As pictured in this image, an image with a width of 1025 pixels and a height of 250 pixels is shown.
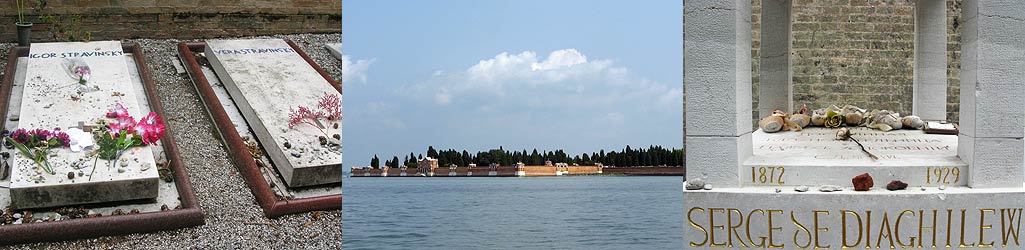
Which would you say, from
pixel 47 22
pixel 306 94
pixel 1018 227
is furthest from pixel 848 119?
pixel 47 22

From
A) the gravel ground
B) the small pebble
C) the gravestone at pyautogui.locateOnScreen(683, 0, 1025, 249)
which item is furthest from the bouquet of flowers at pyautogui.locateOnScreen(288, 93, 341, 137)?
the small pebble

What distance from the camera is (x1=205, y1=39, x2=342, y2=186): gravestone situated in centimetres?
427

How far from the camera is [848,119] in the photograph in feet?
22.7

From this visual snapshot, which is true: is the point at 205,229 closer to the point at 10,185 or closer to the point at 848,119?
the point at 10,185

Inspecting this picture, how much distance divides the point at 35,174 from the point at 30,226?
8.4 inches

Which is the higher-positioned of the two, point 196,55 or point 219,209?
point 196,55

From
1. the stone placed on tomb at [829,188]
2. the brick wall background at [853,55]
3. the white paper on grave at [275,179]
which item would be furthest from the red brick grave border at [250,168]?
the brick wall background at [853,55]

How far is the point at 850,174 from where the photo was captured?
495 centimetres

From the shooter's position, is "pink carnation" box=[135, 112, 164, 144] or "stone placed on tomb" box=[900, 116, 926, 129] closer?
"pink carnation" box=[135, 112, 164, 144]

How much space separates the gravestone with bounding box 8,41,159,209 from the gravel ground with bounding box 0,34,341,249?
18 centimetres

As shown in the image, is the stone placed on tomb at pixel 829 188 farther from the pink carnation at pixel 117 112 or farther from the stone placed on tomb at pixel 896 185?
the pink carnation at pixel 117 112

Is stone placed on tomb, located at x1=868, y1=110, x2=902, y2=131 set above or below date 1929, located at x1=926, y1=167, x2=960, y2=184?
above

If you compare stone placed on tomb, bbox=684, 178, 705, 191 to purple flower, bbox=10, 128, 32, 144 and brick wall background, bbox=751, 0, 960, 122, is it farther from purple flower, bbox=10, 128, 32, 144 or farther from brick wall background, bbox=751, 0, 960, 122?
brick wall background, bbox=751, 0, 960, 122

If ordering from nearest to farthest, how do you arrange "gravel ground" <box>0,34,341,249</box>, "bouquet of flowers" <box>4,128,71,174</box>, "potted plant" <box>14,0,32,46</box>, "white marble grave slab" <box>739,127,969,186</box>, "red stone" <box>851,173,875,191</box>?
"bouquet of flowers" <box>4,128,71,174</box> < "gravel ground" <box>0,34,341,249</box> < "potted plant" <box>14,0,32,46</box> < "red stone" <box>851,173,875,191</box> < "white marble grave slab" <box>739,127,969,186</box>
